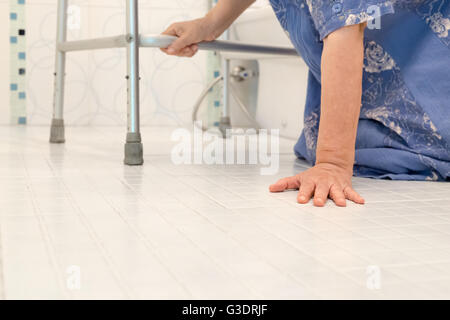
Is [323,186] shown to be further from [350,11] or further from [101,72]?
[101,72]

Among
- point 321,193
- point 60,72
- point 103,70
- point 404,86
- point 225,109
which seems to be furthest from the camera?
point 103,70

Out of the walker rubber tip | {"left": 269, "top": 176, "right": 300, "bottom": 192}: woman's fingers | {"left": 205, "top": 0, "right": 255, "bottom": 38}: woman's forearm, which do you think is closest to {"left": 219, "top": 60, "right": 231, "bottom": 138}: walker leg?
the walker rubber tip

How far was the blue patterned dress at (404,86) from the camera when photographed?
1.20 meters

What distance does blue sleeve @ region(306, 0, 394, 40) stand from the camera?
3.35 feet

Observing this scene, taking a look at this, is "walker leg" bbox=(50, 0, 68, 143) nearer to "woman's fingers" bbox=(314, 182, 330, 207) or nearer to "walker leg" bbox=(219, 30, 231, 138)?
"walker leg" bbox=(219, 30, 231, 138)

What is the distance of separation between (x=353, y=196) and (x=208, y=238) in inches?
13.1

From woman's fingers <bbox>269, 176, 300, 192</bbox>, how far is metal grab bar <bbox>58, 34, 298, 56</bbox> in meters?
0.47

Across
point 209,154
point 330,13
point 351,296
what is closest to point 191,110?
point 209,154

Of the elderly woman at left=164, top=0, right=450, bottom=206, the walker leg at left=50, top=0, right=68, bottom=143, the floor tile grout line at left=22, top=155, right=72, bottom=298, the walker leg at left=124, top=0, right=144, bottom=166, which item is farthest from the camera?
the walker leg at left=50, top=0, right=68, bottom=143

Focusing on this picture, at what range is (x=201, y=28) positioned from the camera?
1404 millimetres

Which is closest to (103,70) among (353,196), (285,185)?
(285,185)

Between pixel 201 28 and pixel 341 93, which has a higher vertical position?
pixel 201 28

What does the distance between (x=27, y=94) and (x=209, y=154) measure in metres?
1.17
